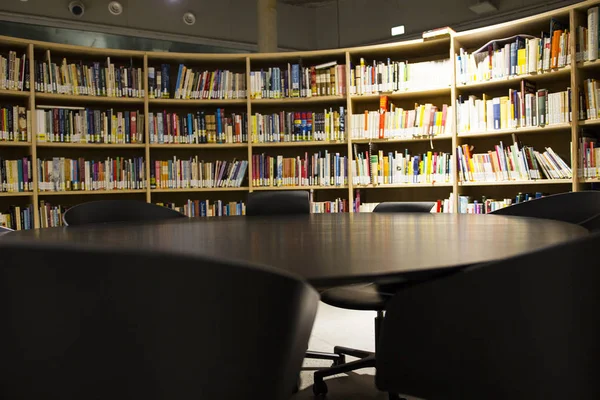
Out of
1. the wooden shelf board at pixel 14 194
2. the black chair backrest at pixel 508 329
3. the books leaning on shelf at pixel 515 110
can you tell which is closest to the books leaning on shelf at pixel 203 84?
the wooden shelf board at pixel 14 194

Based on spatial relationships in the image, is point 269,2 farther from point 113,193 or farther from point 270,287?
point 270,287

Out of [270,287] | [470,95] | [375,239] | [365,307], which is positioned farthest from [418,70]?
[270,287]

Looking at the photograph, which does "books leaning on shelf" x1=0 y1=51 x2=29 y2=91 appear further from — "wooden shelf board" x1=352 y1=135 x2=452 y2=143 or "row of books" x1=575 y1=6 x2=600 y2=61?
"row of books" x1=575 y1=6 x2=600 y2=61

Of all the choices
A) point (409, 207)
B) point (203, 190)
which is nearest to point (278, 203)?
point (409, 207)

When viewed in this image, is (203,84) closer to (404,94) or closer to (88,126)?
(88,126)

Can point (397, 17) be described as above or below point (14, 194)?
above

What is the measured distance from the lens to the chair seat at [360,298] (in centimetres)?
177

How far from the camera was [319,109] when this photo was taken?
4906mm

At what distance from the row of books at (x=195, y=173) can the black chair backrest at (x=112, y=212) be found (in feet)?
6.16

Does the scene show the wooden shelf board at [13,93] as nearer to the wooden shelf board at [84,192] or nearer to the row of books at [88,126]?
the row of books at [88,126]

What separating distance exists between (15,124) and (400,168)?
10.8 ft

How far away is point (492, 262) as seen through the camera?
0.73 meters

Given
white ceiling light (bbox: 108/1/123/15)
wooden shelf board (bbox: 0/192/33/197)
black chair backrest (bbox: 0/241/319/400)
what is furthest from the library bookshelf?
black chair backrest (bbox: 0/241/319/400)

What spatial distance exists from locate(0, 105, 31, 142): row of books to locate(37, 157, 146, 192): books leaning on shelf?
244 mm
